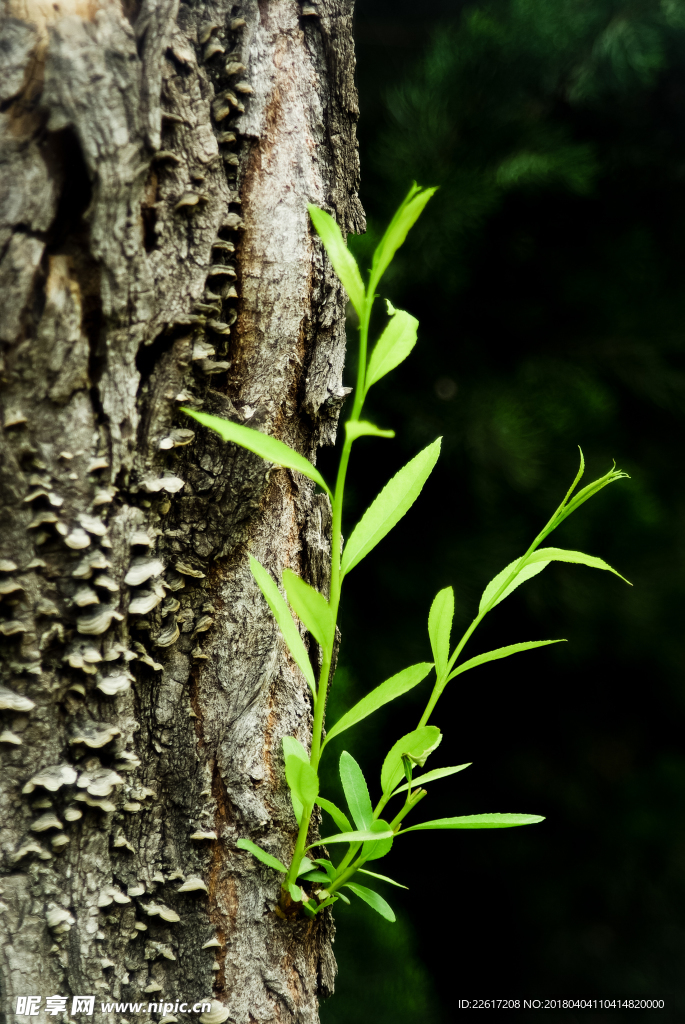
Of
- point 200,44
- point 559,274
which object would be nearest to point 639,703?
point 559,274

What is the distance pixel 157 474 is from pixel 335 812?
0.68ft

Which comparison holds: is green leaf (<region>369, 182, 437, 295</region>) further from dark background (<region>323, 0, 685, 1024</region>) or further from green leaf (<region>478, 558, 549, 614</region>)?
dark background (<region>323, 0, 685, 1024</region>)

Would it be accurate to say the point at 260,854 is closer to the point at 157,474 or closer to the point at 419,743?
the point at 419,743

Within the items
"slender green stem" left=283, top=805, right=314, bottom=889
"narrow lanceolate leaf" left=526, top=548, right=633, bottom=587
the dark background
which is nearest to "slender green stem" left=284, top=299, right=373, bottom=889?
"slender green stem" left=283, top=805, right=314, bottom=889

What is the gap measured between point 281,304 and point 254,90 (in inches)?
4.5

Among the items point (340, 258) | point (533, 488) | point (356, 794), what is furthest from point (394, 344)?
point (533, 488)

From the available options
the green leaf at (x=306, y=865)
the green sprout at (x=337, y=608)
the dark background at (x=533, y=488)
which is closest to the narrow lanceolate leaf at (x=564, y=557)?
the green sprout at (x=337, y=608)

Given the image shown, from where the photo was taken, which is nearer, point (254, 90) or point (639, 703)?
point (254, 90)

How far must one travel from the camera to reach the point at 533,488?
791 millimetres

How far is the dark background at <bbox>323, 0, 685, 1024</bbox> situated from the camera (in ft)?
2.42

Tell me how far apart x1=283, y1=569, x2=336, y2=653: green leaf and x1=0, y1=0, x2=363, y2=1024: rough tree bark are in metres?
0.07

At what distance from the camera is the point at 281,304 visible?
0.38 meters

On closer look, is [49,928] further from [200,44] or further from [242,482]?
[200,44]

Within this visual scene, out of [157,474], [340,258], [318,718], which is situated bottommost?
[318,718]
